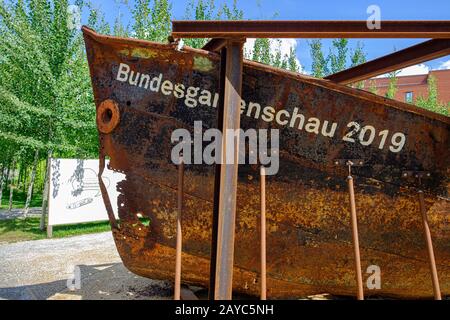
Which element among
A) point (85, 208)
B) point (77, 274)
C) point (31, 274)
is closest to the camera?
point (77, 274)

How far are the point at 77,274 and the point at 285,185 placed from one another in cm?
347

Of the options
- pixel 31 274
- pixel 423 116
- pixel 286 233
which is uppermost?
pixel 423 116

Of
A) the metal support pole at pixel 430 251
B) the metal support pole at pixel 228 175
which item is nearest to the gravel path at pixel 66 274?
the metal support pole at pixel 228 175

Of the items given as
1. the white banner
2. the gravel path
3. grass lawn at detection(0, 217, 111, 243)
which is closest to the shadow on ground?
the gravel path

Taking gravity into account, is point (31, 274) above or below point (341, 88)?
below

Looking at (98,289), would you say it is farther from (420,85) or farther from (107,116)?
(420,85)

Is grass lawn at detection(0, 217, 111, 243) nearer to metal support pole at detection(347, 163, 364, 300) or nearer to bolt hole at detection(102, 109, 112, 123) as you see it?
bolt hole at detection(102, 109, 112, 123)

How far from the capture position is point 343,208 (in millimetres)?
3369

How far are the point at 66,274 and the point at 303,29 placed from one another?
199 inches

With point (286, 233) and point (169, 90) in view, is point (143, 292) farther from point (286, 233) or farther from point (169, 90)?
point (169, 90)

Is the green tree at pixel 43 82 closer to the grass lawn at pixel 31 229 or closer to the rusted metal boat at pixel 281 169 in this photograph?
the grass lawn at pixel 31 229

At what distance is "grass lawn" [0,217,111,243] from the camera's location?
9242 mm

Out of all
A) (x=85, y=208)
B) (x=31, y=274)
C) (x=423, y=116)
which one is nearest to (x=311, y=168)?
(x=423, y=116)
